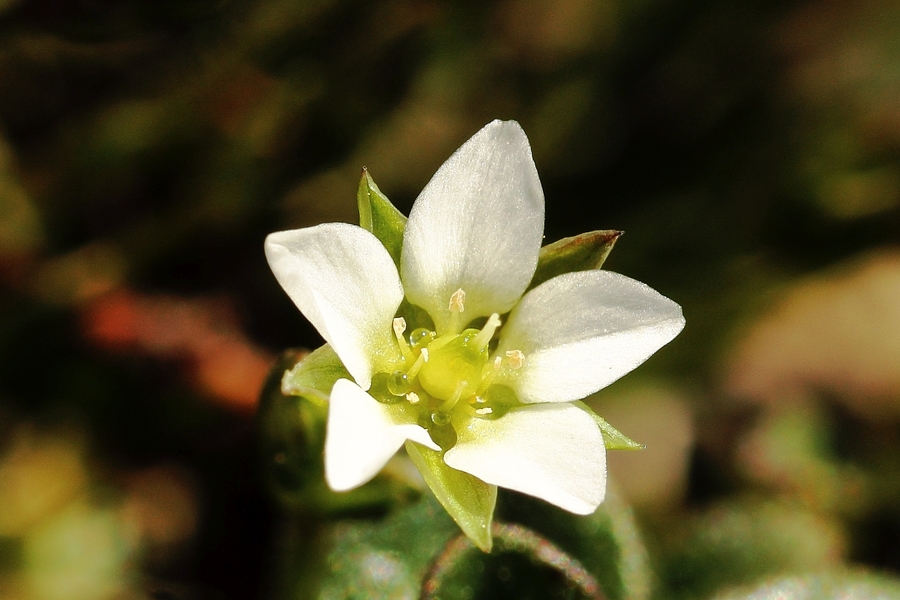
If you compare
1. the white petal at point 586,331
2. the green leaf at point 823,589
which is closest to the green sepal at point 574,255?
the white petal at point 586,331

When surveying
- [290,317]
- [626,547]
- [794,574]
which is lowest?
[794,574]

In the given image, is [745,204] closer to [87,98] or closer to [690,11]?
[690,11]

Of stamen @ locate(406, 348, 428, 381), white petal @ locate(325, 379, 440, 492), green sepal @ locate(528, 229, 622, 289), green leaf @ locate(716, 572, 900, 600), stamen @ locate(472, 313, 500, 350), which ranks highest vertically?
green sepal @ locate(528, 229, 622, 289)

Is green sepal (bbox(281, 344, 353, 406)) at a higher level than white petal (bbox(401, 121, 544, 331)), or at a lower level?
lower

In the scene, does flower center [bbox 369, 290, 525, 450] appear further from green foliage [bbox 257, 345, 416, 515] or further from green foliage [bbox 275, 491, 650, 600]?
green foliage [bbox 275, 491, 650, 600]

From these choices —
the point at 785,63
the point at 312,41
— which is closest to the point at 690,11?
the point at 785,63

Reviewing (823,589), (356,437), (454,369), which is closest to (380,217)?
(454,369)

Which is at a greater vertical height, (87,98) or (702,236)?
(87,98)

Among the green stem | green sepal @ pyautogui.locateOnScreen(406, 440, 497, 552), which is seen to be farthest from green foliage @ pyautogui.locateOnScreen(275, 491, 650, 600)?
green sepal @ pyautogui.locateOnScreen(406, 440, 497, 552)
